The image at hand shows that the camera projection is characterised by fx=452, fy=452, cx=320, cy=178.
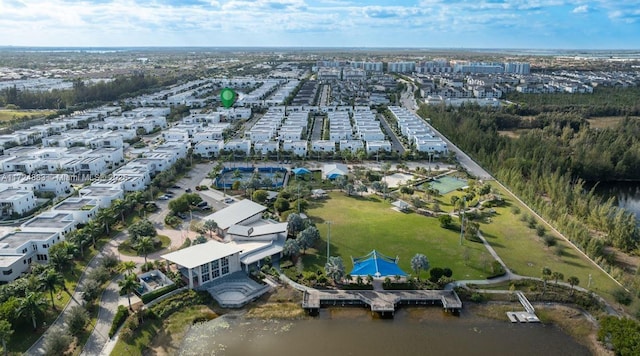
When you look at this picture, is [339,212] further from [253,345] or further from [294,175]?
[253,345]

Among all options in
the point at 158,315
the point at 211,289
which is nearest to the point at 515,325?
the point at 211,289

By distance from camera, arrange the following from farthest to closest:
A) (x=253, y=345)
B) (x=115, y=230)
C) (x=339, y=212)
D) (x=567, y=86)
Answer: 1. (x=567, y=86)
2. (x=339, y=212)
3. (x=115, y=230)
4. (x=253, y=345)

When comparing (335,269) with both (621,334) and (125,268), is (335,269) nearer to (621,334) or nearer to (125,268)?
(125,268)

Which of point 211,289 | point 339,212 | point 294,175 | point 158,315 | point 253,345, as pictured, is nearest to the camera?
point 253,345

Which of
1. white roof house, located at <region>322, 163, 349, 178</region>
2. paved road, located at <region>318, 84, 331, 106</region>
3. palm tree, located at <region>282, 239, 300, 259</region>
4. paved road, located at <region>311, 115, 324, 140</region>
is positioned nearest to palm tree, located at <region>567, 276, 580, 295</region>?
palm tree, located at <region>282, 239, 300, 259</region>

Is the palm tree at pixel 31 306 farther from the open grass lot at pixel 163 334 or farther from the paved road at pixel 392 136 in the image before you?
the paved road at pixel 392 136

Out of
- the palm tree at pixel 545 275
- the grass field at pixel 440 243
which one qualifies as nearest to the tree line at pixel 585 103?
the grass field at pixel 440 243
